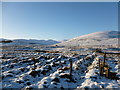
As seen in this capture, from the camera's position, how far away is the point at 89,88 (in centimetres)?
1003

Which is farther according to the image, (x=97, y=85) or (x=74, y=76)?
(x=74, y=76)

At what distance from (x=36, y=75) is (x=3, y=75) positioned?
169 inches

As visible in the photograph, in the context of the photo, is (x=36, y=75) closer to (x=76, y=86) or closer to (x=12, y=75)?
(x=12, y=75)

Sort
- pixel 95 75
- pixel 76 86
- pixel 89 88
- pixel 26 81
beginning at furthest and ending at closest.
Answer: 1. pixel 95 75
2. pixel 26 81
3. pixel 76 86
4. pixel 89 88

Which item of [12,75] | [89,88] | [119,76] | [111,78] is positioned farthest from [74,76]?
[12,75]

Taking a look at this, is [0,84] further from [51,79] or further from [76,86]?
[76,86]

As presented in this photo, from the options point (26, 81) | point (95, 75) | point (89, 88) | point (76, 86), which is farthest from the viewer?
point (95, 75)

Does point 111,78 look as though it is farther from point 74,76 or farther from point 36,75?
point 36,75

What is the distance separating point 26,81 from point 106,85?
9.06m

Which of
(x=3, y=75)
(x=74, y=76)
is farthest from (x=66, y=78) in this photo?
(x=3, y=75)

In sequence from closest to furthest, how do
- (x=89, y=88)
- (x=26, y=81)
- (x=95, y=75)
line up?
(x=89, y=88) → (x=26, y=81) → (x=95, y=75)

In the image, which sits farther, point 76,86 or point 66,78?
point 66,78

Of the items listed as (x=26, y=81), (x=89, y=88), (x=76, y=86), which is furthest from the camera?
(x=26, y=81)

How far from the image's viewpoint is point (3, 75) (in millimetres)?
13180
